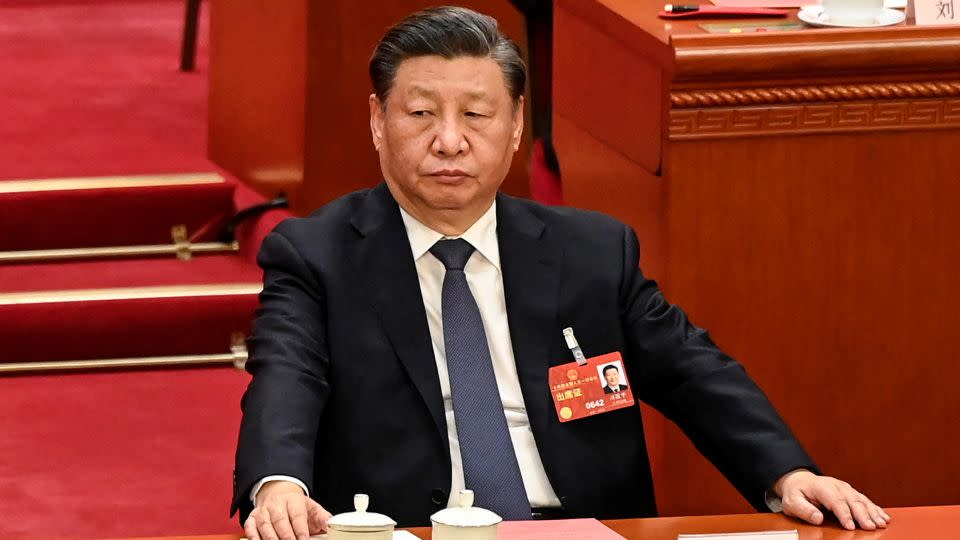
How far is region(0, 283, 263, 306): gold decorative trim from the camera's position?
13.9 feet

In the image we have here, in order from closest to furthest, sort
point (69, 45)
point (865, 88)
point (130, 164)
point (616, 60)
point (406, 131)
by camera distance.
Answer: point (406, 131) → point (865, 88) → point (616, 60) → point (130, 164) → point (69, 45)

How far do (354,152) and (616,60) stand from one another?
5.26 feet

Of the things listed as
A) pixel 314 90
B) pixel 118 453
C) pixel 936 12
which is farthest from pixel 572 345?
pixel 314 90

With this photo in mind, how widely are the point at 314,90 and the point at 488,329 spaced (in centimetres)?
228

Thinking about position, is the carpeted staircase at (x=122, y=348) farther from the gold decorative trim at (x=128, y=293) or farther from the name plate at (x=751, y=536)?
the name plate at (x=751, y=536)

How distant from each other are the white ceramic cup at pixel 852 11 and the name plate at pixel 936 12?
0.07m

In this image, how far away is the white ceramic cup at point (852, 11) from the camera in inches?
115

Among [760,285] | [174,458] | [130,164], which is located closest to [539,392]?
[760,285]

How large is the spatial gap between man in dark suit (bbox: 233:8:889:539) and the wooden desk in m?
0.15

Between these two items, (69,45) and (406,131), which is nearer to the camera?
(406,131)

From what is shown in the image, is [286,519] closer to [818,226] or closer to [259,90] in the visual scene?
[818,226]

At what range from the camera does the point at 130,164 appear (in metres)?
4.92

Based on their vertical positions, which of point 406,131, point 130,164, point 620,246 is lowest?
point 130,164

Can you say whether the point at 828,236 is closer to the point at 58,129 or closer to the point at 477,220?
the point at 477,220
